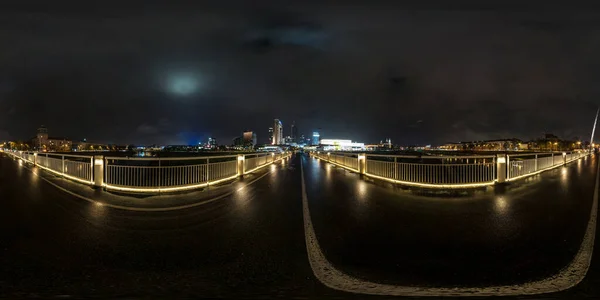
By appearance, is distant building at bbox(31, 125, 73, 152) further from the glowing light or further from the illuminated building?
the glowing light

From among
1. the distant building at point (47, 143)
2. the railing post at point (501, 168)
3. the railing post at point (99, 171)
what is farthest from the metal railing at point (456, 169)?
the distant building at point (47, 143)

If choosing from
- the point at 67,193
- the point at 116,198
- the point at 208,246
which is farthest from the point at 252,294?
the point at 67,193

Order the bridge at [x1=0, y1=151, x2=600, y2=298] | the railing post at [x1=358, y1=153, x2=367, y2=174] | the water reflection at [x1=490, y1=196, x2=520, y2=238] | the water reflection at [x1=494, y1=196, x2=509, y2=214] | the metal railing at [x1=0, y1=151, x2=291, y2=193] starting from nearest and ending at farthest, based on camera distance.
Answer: the bridge at [x1=0, y1=151, x2=600, y2=298], the water reflection at [x1=490, y1=196, x2=520, y2=238], the water reflection at [x1=494, y1=196, x2=509, y2=214], the metal railing at [x1=0, y1=151, x2=291, y2=193], the railing post at [x1=358, y1=153, x2=367, y2=174]

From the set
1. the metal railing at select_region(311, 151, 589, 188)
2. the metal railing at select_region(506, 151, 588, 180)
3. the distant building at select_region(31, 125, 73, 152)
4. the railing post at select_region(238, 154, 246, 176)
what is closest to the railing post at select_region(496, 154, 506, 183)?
the metal railing at select_region(311, 151, 589, 188)

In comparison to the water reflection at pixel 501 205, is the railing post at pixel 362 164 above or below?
above

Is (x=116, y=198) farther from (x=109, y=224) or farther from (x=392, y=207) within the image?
(x=392, y=207)

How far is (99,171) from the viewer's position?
12.7 metres

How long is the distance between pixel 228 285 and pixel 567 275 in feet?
14.6

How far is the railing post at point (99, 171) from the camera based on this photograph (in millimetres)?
12637

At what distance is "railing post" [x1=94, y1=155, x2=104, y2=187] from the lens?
1264 cm

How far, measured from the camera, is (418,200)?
9727 mm

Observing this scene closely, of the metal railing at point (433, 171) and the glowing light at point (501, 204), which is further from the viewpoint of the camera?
the metal railing at point (433, 171)

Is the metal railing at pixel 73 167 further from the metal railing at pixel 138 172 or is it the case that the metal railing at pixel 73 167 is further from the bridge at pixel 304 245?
the bridge at pixel 304 245

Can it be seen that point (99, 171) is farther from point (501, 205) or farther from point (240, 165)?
point (501, 205)
